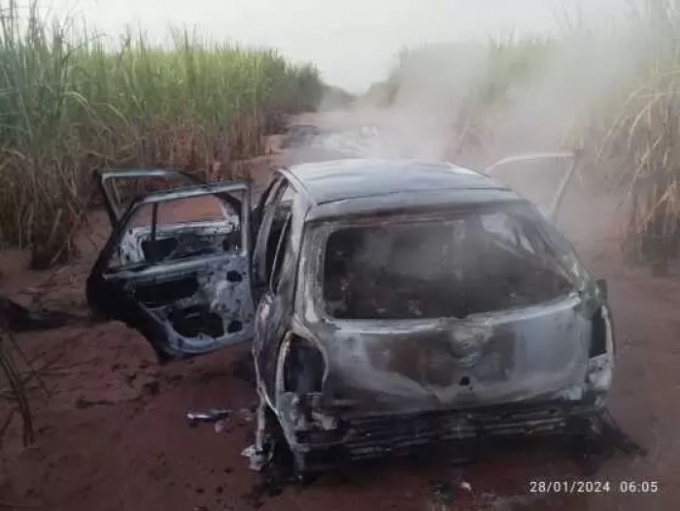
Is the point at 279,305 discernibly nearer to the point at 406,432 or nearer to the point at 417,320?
the point at 417,320

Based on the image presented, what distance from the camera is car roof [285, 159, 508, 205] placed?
379cm

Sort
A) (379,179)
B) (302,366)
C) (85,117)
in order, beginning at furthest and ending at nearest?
1. (85,117)
2. (379,179)
3. (302,366)

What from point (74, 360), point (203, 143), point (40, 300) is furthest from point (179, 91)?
point (74, 360)

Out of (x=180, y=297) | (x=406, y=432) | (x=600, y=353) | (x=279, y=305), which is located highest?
(x=279, y=305)

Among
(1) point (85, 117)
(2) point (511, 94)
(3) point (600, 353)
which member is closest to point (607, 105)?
(2) point (511, 94)

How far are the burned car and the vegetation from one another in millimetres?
3085

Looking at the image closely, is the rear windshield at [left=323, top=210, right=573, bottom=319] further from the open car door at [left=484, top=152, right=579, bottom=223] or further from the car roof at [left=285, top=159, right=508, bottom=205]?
the open car door at [left=484, top=152, right=579, bottom=223]

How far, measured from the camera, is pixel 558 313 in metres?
3.53

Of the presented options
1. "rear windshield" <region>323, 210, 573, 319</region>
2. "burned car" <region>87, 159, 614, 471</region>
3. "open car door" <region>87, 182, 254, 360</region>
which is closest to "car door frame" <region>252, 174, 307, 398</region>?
"burned car" <region>87, 159, 614, 471</region>

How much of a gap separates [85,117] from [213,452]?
4.95 metres

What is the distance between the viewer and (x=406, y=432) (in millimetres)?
3432

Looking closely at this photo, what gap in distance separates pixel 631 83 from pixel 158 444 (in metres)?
6.08

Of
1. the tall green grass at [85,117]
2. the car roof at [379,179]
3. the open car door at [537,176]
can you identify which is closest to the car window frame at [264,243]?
the car roof at [379,179]

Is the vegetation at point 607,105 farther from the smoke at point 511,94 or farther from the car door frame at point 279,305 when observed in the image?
the car door frame at point 279,305
